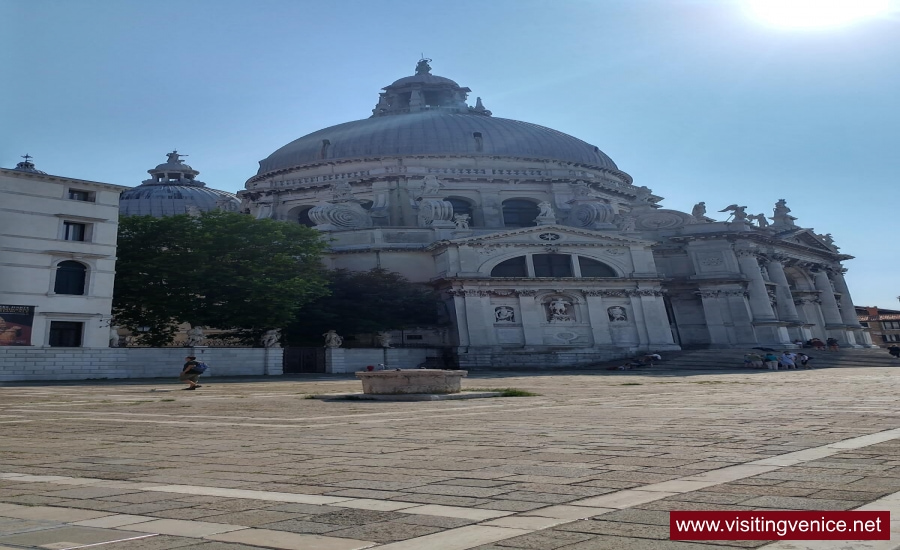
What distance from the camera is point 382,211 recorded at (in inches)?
2298

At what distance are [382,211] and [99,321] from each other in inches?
1116

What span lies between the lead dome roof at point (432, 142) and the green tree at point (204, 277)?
2383cm

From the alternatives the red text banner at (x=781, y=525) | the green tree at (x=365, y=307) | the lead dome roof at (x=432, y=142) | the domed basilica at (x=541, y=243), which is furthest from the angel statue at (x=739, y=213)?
the red text banner at (x=781, y=525)

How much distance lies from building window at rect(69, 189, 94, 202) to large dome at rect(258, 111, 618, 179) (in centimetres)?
2949

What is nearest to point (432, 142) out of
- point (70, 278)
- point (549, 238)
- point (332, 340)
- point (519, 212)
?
point (519, 212)

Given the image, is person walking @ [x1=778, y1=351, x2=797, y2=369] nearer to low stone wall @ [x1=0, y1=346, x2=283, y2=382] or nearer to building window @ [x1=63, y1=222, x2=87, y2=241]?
low stone wall @ [x1=0, y1=346, x2=283, y2=382]

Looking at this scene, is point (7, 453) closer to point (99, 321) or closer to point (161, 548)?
point (161, 548)

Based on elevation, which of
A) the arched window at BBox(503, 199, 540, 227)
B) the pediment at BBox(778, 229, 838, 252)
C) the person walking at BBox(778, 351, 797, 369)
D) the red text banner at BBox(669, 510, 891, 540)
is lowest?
the red text banner at BBox(669, 510, 891, 540)

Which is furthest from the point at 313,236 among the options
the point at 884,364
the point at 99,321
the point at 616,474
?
the point at 616,474

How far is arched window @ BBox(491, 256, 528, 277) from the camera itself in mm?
50688

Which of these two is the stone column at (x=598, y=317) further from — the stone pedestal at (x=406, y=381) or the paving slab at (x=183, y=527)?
the paving slab at (x=183, y=527)

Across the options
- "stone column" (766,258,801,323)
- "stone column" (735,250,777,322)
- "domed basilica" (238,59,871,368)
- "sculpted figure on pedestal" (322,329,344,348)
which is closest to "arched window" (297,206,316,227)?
"domed basilica" (238,59,871,368)

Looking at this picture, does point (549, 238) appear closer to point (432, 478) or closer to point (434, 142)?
point (434, 142)

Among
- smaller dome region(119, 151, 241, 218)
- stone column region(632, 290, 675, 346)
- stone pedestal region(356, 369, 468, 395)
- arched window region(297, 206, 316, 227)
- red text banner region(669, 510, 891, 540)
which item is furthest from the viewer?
smaller dome region(119, 151, 241, 218)
